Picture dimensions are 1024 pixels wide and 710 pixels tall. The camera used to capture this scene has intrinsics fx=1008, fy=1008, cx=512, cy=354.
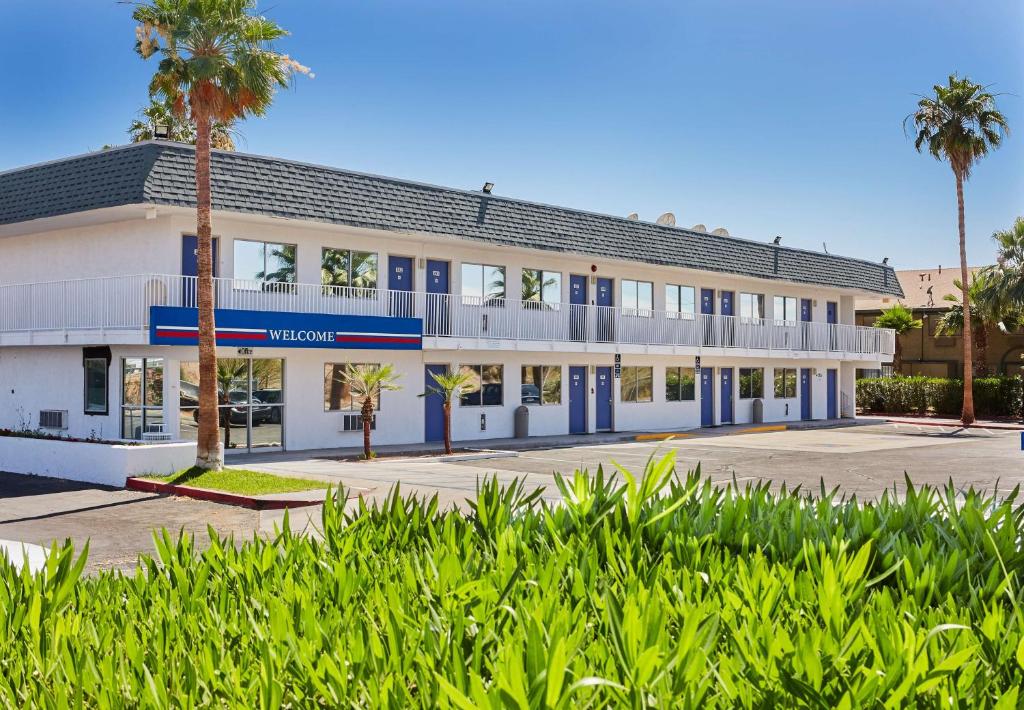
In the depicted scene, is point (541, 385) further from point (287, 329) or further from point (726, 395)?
point (726, 395)

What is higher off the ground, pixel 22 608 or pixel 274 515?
pixel 22 608

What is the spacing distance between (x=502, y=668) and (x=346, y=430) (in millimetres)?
24650

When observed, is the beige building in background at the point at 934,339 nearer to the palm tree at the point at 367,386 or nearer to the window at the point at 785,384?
the window at the point at 785,384

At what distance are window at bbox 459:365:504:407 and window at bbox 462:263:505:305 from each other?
1968 mm

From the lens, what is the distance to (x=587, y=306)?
31859mm

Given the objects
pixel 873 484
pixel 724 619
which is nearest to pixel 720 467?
pixel 873 484

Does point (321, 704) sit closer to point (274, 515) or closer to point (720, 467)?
point (274, 515)

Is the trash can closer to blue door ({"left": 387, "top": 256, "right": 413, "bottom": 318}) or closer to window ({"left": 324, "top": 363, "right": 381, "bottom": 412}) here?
blue door ({"left": 387, "top": 256, "right": 413, "bottom": 318})

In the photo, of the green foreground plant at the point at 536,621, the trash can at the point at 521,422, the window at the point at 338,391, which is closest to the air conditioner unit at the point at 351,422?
the window at the point at 338,391

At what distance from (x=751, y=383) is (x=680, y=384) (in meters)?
4.62

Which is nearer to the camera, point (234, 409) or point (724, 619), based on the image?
point (724, 619)

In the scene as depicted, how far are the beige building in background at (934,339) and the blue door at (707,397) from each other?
17.1 m

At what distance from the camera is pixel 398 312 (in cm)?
2752

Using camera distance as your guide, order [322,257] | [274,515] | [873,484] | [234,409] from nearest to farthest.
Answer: [274,515], [873,484], [234,409], [322,257]
